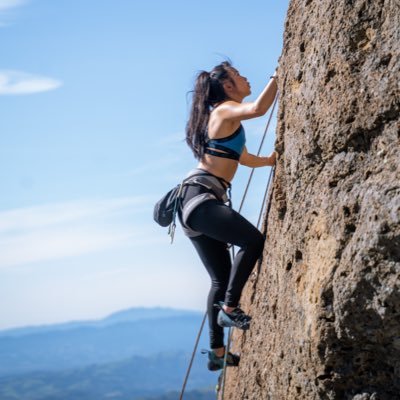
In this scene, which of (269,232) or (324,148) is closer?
(324,148)

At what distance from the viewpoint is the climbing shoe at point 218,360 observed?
999 cm

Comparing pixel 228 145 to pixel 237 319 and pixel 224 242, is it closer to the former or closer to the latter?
pixel 224 242

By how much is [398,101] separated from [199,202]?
9.43 feet

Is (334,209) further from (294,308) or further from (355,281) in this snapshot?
(294,308)

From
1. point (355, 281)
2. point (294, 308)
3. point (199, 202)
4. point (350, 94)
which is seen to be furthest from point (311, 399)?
point (350, 94)

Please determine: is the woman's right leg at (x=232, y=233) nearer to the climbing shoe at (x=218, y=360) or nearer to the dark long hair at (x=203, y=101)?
the dark long hair at (x=203, y=101)

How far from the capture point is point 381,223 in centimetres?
639

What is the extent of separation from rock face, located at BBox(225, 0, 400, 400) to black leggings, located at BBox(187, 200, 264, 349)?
38 cm

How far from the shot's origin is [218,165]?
8984 mm

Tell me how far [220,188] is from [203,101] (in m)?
1.21

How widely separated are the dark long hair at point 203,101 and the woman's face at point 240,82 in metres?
0.07

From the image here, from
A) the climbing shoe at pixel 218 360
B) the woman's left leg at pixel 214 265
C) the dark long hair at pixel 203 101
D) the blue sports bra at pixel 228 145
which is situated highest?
the dark long hair at pixel 203 101

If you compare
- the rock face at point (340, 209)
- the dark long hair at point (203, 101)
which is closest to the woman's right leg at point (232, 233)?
the rock face at point (340, 209)

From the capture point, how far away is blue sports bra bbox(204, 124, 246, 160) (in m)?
8.95
